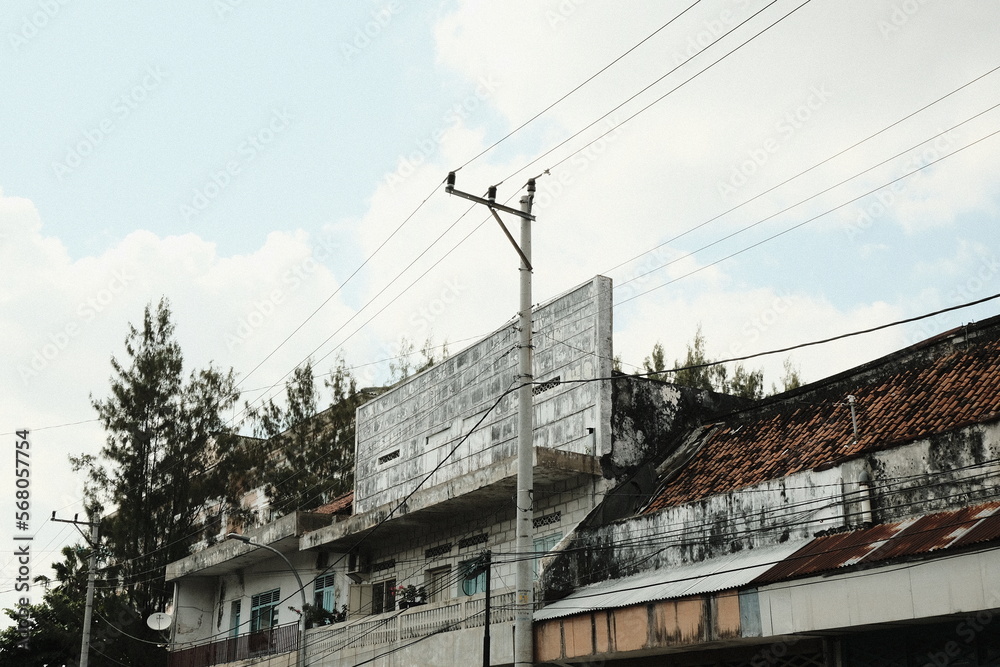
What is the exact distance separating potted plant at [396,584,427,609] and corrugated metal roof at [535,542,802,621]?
17.0 ft

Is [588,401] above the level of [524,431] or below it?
above

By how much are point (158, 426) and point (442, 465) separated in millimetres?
15995

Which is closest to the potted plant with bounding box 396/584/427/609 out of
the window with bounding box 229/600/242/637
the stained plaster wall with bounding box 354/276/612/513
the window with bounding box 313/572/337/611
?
the stained plaster wall with bounding box 354/276/612/513

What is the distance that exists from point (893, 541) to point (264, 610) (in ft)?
67.1

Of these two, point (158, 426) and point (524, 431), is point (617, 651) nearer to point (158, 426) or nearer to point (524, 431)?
point (524, 431)

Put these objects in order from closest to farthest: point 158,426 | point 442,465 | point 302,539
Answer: point 442,465
point 302,539
point 158,426

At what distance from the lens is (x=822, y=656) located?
13891 mm

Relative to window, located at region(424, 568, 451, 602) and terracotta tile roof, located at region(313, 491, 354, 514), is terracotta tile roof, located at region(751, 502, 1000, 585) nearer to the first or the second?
window, located at region(424, 568, 451, 602)

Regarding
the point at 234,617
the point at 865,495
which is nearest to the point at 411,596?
the point at 234,617

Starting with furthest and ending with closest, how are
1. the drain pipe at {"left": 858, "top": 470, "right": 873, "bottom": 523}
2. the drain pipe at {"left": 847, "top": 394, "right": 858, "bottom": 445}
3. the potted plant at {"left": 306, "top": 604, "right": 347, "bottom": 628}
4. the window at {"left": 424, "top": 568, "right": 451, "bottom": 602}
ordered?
the potted plant at {"left": 306, "top": 604, "right": 347, "bottom": 628} < the window at {"left": 424, "top": 568, "right": 451, "bottom": 602} < the drain pipe at {"left": 847, "top": 394, "right": 858, "bottom": 445} < the drain pipe at {"left": 858, "top": 470, "right": 873, "bottom": 523}

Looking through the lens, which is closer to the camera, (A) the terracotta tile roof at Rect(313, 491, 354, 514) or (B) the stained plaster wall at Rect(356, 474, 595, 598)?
(B) the stained plaster wall at Rect(356, 474, 595, 598)

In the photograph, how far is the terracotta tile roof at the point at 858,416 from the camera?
14125mm

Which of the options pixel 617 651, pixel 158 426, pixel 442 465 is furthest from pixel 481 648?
pixel 158 426

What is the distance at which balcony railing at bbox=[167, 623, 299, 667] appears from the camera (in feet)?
79.0
